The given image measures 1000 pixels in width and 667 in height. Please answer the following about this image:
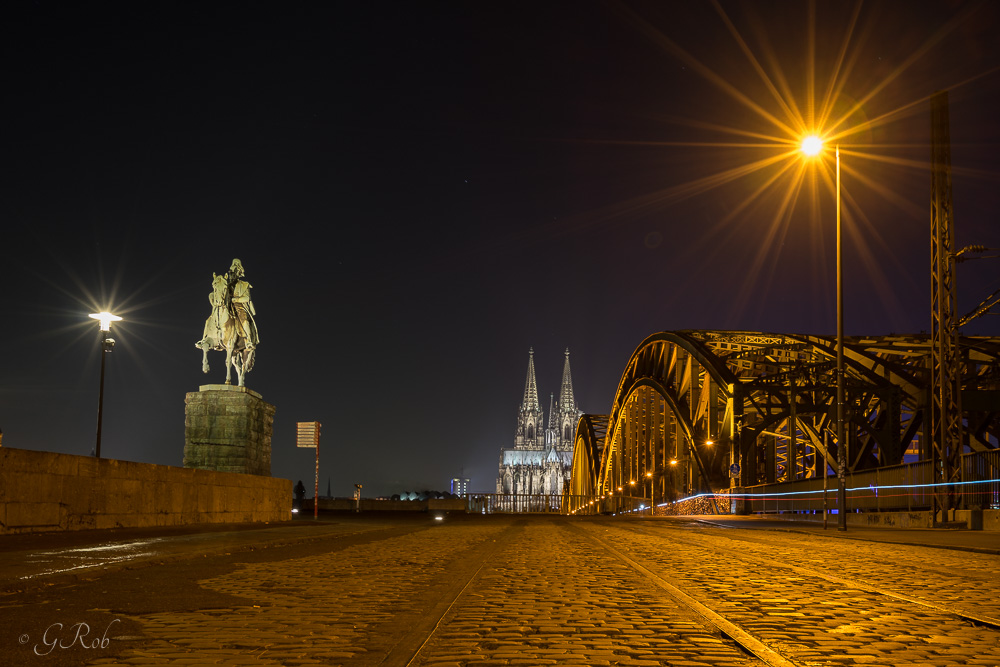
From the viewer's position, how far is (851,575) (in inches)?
413

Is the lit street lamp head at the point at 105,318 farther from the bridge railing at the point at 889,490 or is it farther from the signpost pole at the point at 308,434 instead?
the bridge railing at the point at 889,490

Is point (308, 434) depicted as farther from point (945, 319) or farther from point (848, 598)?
point (848, 598)

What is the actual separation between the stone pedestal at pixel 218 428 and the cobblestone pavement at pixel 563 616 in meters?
17.3

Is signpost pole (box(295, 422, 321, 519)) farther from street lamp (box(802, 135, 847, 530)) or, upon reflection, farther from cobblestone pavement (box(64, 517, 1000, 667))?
cobblestone pavement (box(64, 517, 1000, 667))

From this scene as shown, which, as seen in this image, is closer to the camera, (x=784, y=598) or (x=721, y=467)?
(x=784, y=598)

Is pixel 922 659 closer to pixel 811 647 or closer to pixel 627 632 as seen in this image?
pixel 811 647

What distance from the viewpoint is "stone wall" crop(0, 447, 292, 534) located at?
1383 cm

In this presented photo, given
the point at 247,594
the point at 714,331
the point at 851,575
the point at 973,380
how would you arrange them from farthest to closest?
the point at 714,331 < the point at 973,380 < the point at 851,575 < the point at 247,594

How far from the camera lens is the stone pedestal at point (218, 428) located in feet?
94.0

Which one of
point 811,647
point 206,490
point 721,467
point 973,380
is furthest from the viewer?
point 721,467

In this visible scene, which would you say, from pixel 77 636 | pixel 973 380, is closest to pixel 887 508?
pixel 973 380

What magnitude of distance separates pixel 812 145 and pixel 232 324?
18539 mm

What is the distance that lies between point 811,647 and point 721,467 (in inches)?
1763

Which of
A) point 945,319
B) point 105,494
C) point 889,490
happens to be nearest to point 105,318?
point 105,494
